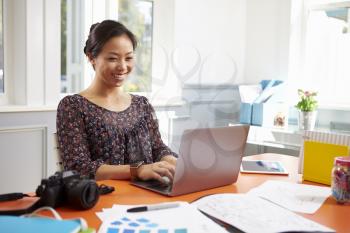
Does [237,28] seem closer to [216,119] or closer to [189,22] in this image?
[189,22]

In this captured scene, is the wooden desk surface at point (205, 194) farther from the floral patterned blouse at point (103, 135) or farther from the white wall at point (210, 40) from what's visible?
the white wall at point (210, 40)

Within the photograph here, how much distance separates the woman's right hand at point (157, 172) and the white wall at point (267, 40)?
2080 mm

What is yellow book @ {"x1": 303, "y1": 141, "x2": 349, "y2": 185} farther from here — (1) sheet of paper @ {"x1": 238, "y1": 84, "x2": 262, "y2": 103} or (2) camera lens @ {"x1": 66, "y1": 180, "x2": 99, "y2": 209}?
(1) sheet of paper @ {"x1": 238, "y1": 84, "x2": 262, "y2": 103}

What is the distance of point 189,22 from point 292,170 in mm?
1808

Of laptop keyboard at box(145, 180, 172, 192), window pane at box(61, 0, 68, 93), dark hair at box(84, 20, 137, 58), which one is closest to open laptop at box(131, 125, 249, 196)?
laptop keyboard at box(145, 180, 172, 192)

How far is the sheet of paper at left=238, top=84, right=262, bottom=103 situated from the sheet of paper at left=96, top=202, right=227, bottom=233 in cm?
213

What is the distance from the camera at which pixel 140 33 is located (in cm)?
297

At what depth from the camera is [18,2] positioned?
228 cm

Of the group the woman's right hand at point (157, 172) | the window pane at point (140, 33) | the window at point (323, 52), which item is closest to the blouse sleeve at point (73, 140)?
the woman's right hand at point (157, 172)

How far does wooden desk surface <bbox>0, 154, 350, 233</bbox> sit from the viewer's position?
96 centimetres

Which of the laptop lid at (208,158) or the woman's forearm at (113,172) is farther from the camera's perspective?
Answer: the woman's forearm at (113,172)

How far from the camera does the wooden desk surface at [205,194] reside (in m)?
0.96

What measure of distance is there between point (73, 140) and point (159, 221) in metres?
0.65

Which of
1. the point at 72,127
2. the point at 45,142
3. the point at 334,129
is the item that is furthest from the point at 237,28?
the point at 72,127
